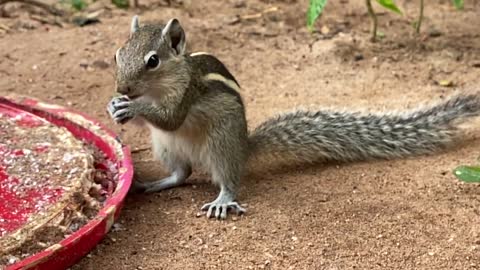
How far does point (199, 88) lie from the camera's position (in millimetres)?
4133

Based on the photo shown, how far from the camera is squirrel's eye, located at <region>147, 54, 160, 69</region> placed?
12.8 feet

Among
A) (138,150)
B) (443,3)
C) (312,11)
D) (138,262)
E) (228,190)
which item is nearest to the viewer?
(138,262)

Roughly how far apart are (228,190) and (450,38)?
103 inches

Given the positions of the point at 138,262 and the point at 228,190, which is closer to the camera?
the point at 138,262

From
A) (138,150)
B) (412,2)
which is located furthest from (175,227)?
(412,2)

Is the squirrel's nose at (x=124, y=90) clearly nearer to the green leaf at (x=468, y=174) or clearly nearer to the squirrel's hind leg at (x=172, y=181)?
the squirrel's hind leg at (x=172, y=181)

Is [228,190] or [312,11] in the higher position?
[312,11]

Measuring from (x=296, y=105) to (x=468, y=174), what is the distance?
5.10ft

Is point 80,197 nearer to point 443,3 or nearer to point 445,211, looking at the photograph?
point 445,211

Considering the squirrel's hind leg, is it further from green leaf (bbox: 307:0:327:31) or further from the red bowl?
green leaf (bbox: 307:0:327:31)

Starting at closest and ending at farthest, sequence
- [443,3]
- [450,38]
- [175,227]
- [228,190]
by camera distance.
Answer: [175,227] → [228,190] → [450,38] → [443,3]

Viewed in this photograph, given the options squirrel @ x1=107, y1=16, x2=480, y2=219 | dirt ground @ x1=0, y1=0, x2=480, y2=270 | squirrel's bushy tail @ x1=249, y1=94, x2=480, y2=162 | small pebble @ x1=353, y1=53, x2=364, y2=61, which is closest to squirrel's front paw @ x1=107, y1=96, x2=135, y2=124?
squirrel @ x1=107, y1=16, x2=480, y2=219

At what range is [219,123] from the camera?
13.6 feet

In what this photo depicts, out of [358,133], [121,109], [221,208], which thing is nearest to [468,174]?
[358,133]
